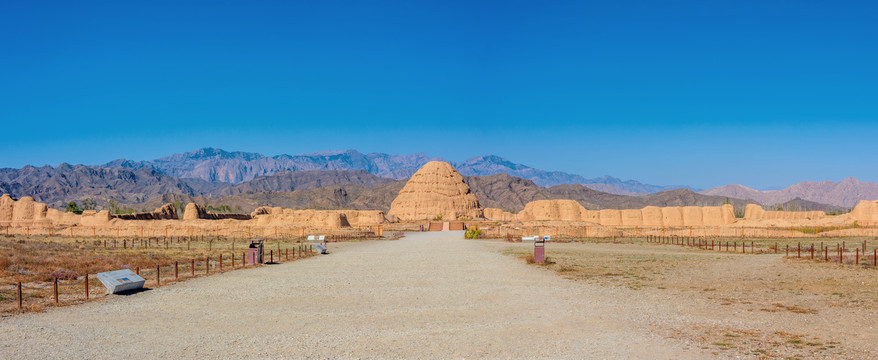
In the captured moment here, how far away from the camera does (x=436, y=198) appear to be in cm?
13100

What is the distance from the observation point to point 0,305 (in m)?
14.9

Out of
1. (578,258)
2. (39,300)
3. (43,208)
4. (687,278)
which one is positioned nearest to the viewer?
(39,300)

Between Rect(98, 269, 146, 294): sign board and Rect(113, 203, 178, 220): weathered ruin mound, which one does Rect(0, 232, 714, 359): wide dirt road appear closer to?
Rect(98, 269, 146, 294): sign board

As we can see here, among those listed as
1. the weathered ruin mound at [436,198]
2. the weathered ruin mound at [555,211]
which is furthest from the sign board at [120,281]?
the weathered ruin mound at [436,198]

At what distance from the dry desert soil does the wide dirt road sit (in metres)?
0.03

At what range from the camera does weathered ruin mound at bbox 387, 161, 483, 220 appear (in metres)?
127

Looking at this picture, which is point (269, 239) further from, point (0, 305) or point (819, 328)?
point (819, 328)

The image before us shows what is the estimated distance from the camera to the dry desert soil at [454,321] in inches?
403

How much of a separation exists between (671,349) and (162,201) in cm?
21098

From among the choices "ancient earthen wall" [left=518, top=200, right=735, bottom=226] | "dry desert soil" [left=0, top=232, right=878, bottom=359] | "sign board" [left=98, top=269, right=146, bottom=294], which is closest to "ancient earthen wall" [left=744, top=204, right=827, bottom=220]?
"ancient earthen wall" [left=518, top=200, right=735, bottom=226]

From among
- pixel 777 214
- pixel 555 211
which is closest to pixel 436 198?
pixel 555 211

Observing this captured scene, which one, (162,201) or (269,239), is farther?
(162,201)

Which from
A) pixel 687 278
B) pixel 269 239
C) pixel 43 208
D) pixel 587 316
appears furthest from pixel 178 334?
pixel 43 208

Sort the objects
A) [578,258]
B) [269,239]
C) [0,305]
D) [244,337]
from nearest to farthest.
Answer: [244,337], [0,305], [578,258], [269,239]
